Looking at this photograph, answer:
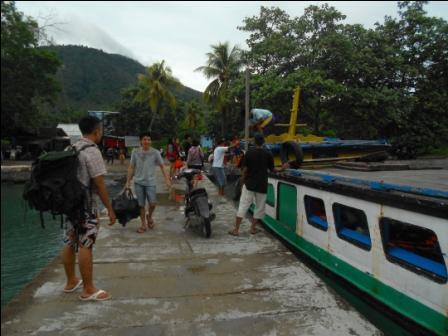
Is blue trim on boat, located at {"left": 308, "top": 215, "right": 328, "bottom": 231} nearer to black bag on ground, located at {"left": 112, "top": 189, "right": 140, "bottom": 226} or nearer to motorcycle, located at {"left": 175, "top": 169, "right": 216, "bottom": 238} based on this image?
motorcycle, located at {"left": 175, "top": 169, "right": 216, "bottom": 238}

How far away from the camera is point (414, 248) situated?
4.50 metres

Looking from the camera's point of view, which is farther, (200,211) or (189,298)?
(200,211)

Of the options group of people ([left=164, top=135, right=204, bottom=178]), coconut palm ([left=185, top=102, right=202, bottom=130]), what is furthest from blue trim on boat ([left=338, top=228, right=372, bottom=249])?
coconut palm ([left=185, top=102, right=202, bottom=130])

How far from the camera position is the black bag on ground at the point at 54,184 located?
3254mm

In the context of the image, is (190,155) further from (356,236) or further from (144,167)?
(356,236)

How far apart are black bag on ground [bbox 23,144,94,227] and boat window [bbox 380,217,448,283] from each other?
3234 millimetres

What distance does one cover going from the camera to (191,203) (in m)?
6.77

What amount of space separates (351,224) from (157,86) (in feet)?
106

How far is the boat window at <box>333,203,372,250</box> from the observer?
502 cm

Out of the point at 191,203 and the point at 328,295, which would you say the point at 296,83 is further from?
the point at 328,295

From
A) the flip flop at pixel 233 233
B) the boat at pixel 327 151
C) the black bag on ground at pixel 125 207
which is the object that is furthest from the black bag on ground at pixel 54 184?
the boat at pixel 327 151

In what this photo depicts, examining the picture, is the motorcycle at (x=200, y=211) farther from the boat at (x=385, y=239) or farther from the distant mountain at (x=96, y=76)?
the distant mountain at (x=96, y=76)

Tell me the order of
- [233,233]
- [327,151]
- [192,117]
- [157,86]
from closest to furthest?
[233,233] < [327,151] < [157,86] < [192,117]

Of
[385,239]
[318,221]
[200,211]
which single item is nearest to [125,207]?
[200,211]
